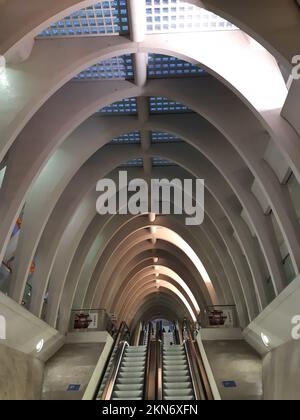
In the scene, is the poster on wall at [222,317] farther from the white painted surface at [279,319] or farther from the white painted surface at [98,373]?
the white painted surface at [98,373]

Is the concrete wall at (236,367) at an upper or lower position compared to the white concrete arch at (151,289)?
lower

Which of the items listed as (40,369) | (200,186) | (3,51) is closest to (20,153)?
(3,51)

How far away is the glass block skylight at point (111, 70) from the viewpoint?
10.5 meters

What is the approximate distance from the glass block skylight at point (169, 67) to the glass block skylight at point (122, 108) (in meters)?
1.68

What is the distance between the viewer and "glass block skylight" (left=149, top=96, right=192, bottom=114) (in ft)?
41.7

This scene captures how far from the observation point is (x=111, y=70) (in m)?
10.8

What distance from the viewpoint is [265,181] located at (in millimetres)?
10062

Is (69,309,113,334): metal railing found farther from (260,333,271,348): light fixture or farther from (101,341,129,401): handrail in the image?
(260,333,271,348): light fixture

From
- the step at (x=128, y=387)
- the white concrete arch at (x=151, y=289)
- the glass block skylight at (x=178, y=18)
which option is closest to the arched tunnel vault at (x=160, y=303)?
the white concrete arch at (x=151, y=289)

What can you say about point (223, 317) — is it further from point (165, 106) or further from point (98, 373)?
point (165, 106)

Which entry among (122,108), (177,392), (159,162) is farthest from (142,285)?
(122,108)

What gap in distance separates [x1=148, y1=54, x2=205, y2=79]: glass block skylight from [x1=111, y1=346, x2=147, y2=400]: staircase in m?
8.57

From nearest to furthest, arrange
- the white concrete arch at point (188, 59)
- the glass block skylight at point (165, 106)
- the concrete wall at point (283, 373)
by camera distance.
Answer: the white concrete arch at point (188, 59)
the concrete wall at point (283, 373)
the glass block skylight at point (165, 106)

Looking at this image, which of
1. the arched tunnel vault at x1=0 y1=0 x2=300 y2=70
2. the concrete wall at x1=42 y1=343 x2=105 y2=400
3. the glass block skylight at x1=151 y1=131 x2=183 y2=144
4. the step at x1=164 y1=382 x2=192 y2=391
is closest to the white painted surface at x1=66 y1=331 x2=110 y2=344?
the concrete wall at x1=42 y1=343 x2=105 y2=400
